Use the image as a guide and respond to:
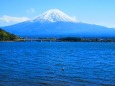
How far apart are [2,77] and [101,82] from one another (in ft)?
21.8

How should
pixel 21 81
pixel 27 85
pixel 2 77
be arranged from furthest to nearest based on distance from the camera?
pixel 2 77
pixel 21 81
pixel 27 85

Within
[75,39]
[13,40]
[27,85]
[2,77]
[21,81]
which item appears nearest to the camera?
[27,85]

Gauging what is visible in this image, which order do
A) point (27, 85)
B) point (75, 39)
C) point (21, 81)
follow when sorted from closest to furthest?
point (27, 85) → point (21, 81) → point (75, 39)

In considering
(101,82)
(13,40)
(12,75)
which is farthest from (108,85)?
(13,40)

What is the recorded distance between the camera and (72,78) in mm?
22312

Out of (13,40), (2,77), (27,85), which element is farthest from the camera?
(13,40)

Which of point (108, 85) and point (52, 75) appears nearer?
point (108, 85)

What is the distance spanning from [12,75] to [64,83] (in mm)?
4756

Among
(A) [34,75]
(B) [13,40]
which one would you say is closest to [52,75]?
(A) [34,75]

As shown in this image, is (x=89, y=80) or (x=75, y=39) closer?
(x=89, y=80)

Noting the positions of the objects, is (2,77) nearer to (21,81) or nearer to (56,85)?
(21,81)

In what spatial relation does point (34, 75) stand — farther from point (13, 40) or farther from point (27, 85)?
point (13, 40)

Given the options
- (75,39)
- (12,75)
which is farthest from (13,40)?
(12,75)

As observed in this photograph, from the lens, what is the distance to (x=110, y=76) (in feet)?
75.9
